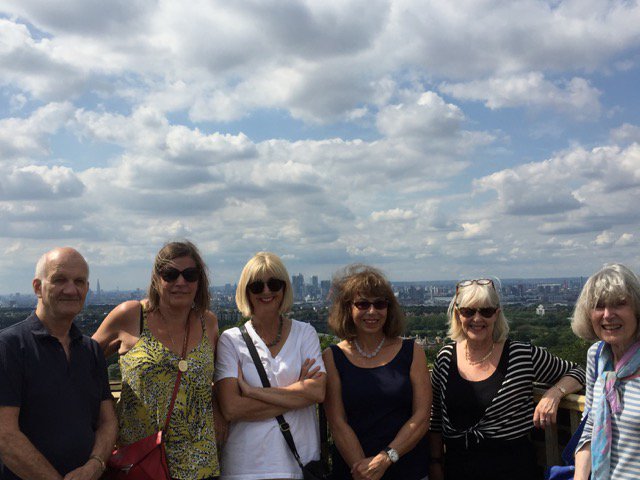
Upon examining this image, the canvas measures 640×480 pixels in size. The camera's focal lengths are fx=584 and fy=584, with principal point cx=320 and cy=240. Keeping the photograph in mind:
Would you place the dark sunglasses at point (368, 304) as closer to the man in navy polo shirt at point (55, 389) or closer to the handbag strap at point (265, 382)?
the handbag strap at point (265, 382)

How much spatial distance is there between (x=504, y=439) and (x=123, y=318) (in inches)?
136

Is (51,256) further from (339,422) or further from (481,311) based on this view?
(481,311)

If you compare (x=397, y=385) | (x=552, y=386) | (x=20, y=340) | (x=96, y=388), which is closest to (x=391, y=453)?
(x=397, y=385)

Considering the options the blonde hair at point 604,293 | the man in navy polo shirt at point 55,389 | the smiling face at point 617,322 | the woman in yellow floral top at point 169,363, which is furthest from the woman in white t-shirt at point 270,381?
the smiling face at point 617,322

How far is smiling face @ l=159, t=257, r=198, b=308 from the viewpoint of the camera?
4977mm

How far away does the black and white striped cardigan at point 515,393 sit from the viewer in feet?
16.7

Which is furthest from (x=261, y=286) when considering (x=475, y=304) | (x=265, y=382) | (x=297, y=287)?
(x=297, y=287)

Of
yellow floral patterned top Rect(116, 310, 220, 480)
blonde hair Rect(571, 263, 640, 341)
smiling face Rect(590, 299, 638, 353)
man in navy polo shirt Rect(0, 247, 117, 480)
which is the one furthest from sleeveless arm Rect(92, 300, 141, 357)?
smiling face Rect(590, 299, 638, 353)

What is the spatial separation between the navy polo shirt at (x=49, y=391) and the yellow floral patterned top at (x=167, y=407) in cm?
31

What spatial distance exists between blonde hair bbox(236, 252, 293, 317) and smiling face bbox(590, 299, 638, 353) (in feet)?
8.35

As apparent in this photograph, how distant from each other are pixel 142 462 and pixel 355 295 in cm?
228

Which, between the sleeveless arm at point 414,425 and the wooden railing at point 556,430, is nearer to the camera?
the sleeveless arm at point 414,425

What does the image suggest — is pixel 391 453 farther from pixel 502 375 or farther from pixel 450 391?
pixel 502 375

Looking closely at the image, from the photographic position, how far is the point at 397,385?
205 inches
